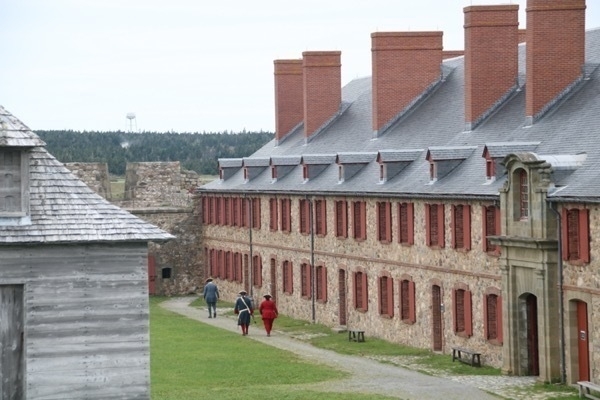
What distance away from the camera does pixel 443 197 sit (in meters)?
42.0

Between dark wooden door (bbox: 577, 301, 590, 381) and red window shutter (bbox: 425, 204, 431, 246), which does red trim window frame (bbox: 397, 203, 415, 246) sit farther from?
dark wooden door (bbox: 577, 301, 590, 381)

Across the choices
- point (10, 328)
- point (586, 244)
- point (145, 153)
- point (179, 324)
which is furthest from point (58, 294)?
point (145, 153)

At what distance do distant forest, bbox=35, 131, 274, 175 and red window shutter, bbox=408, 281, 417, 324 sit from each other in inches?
3521

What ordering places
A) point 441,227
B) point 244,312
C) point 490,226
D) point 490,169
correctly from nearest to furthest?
point 490,226 < point 490,169 < point 441,227 < point 244,312

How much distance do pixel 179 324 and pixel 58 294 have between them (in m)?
23.5

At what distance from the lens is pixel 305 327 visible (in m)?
52.5

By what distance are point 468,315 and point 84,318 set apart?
14311 millimetres

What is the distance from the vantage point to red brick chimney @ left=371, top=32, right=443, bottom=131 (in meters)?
54.0

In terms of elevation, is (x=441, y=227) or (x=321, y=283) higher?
(x=441, y=227)

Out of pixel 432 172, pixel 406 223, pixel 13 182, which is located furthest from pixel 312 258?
pixel 13 182

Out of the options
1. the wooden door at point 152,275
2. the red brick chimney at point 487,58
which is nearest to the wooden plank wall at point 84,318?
the red brick chimney at point 487,58

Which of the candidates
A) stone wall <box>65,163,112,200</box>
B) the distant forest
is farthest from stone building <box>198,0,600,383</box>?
the distant forest

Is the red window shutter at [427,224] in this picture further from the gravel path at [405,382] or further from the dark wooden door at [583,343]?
the dark wooden door at [583,343]

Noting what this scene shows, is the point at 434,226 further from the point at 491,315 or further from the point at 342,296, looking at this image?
the point at 342,296
